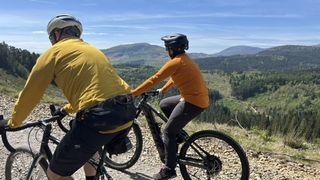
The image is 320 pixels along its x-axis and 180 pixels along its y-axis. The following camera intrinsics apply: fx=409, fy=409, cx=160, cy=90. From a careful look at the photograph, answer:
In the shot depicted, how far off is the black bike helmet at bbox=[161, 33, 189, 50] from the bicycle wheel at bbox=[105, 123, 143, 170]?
1645 millimetres

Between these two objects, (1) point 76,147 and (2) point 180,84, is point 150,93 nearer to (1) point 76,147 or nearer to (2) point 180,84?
(2) point 180,84

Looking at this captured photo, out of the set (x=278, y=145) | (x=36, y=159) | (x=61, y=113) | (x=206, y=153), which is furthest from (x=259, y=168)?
(x=36, y=159)

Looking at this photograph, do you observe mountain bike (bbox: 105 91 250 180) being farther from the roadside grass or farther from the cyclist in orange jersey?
the roadside grass

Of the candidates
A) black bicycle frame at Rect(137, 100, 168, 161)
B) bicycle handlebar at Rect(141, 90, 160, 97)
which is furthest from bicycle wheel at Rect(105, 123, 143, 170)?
bicycle handlebar at Rect(141, 90, 160, 97)

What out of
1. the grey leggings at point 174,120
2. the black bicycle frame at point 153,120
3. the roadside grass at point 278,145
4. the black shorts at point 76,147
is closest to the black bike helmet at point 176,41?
the grey leggings at point 174,120

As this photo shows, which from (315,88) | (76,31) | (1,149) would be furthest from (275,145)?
(315,88)

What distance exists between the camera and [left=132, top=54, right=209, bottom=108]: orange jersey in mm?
5691

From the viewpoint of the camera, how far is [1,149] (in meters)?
8.12

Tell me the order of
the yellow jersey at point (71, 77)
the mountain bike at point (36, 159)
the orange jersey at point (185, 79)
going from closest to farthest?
the yellow jersey at point (71, 77) < the mountain bike at point (36, 159) < the orange jersey at point (185, 79)

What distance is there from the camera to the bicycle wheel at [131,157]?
6875mm

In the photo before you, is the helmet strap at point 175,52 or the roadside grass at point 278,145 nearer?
the helmet strap at point 175,52

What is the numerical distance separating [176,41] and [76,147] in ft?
8.70

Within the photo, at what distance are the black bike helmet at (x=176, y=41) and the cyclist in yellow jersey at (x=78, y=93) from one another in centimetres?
213

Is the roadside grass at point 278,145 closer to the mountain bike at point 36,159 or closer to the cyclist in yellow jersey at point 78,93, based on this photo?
the mountain bike at point 36,159
